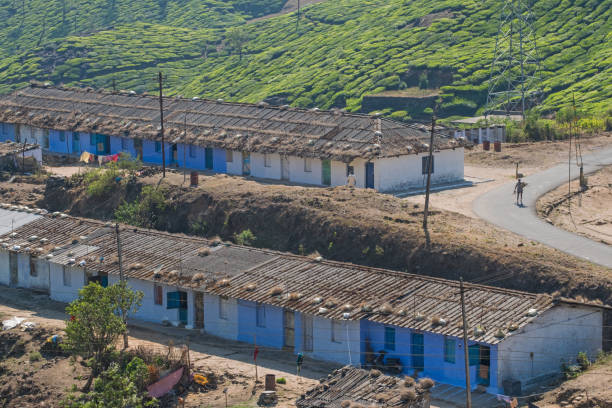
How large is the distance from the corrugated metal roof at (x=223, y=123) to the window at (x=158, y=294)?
15.9 m

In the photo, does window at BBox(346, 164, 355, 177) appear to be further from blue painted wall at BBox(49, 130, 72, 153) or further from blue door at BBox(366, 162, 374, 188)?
blue painted wall at BBox(49, 130, 72, 153)

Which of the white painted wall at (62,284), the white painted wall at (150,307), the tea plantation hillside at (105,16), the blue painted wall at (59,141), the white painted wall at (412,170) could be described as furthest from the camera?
the tea plantation hillside at (105,16)

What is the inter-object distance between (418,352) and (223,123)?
32.0 metres

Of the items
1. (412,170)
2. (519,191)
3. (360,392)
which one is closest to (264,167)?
(412,170)

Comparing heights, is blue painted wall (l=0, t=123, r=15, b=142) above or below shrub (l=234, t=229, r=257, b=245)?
above

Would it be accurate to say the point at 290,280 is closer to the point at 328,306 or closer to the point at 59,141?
the point at 328,306

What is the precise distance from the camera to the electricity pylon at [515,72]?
88.2 metres

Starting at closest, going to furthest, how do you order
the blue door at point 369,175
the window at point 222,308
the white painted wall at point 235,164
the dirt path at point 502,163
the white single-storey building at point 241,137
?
1. the window at point 222,308
2. the dirt path at point 502,163
3. the blue door at point 369,175
4. the white single-storey building at point 241,137
5. the white painted wall at point 235,164

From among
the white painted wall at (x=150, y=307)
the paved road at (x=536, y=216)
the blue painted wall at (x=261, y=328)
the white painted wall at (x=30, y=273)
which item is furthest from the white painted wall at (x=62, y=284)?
the paved road at (x=536, y=216)

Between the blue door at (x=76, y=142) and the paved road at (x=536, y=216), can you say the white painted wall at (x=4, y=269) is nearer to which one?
the paved road at (x=536, y=216)

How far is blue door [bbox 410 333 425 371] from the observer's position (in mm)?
38031

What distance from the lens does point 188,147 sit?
221 ft

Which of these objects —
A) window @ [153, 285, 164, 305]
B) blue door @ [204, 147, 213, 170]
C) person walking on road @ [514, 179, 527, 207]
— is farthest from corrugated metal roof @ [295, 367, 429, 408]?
blue door @ [204, 147, 213, 170]

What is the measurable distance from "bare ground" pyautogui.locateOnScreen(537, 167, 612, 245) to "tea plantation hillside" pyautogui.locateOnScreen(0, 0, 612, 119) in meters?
25.8
